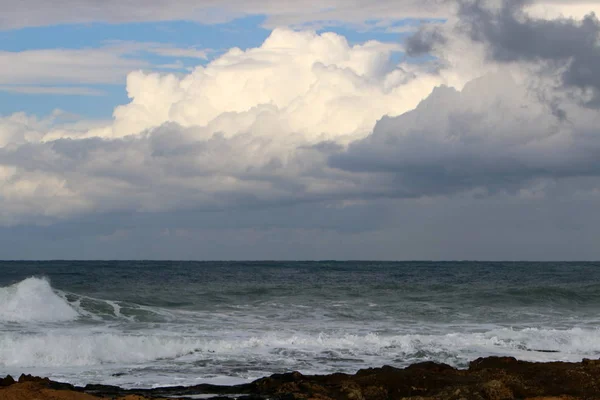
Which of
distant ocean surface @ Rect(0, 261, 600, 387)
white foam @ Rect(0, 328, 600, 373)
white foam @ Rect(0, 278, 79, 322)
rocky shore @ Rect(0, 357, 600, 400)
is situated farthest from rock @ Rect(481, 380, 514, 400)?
white foam @ Rect(0, 278, 79, 322)

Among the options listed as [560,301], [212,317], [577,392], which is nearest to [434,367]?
[577,392]

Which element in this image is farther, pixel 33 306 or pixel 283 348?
pixel 33 306

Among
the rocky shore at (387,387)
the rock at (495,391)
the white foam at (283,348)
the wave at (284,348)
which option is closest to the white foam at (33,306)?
the wave at (284,348)

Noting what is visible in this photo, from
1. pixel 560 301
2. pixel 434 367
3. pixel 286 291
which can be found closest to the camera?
pixel 434 367

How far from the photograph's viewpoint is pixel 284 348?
19.1m

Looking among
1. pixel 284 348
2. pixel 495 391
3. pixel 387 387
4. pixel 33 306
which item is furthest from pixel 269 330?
pixel 495 391

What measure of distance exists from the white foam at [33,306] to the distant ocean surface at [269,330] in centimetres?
5

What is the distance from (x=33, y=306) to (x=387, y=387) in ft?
59.1

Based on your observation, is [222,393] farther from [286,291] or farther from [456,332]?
[286,291]

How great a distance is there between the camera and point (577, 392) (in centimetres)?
1170

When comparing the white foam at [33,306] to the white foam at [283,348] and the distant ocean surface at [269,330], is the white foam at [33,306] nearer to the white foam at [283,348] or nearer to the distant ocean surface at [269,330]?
the distant ocean surface at [269,330]

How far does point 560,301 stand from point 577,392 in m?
22.4

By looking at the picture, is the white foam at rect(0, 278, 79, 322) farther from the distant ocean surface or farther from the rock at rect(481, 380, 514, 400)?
the rock at rect(481, 380, 514, 400)

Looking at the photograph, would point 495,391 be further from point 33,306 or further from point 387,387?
point 33,306
